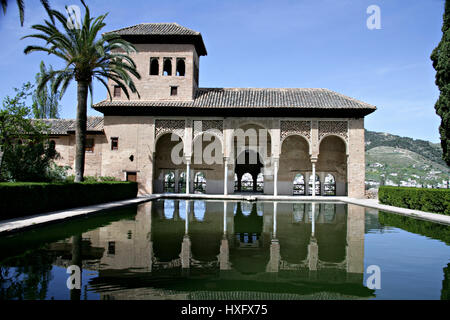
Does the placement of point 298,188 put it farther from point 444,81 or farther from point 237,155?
point 444,81

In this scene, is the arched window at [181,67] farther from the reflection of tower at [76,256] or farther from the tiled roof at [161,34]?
the reflection of tower at [76,256]

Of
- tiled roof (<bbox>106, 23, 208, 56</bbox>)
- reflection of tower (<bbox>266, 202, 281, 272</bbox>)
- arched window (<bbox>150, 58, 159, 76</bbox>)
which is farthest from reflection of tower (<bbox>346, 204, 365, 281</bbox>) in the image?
arched window (<bbox>150, 58, 159, 76</bbox>)

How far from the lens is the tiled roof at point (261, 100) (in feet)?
65.7

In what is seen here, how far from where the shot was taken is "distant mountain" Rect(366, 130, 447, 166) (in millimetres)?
72688

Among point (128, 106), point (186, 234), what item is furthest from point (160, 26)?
A: point (186, 234)

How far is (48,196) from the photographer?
10344 millimetres

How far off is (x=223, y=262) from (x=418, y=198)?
37.3 ft

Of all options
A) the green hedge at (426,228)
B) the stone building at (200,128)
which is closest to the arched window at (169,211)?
the green hedge at (426,228)

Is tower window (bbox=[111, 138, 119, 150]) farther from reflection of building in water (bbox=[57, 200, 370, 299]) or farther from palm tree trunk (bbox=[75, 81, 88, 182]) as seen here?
reflection of building in water (bbox=[57, 200, 370, 299])

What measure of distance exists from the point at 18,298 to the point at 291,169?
20.5 m

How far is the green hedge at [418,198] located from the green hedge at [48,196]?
1323 centimetres

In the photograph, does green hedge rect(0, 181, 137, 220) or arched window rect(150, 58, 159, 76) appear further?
arched window rect(150, 58, 159, 76)

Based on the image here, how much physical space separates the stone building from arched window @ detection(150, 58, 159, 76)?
7 cm

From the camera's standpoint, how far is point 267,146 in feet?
74.3
